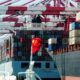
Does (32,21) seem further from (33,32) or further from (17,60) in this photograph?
(17,60)

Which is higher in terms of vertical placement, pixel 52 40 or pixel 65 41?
pixel 52 40

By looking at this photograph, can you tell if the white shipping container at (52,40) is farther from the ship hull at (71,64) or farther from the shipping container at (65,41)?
the ship hull at (71,64)

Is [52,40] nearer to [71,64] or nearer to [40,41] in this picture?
[40,41]

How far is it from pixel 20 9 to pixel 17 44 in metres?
11.1

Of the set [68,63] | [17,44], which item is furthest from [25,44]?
[68,63]

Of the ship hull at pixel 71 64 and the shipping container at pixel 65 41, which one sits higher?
the ship hull at pixel 71 64

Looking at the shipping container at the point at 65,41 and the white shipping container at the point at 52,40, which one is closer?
the white shipping container at the point at 52,40

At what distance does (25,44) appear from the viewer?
55.3 m

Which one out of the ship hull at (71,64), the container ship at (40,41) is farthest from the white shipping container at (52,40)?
the ship hull at (71,64)

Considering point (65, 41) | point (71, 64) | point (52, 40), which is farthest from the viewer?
point (65, 41)

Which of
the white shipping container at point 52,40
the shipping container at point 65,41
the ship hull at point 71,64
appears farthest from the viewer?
the shipping container at point 65,41

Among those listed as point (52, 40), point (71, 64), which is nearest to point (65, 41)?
point (52, 40)

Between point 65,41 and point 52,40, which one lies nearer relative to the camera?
point 52,40

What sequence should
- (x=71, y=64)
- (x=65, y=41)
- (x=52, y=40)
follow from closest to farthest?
1. (x=71, y=64)
2. (x=52, y=40)
3. (x=65, y=41)
